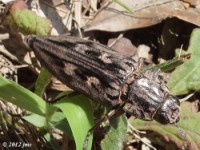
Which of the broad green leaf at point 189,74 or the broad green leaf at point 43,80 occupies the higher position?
the broad green leaf at point 43,80

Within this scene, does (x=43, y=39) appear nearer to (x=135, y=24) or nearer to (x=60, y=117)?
(x=60, y=117)

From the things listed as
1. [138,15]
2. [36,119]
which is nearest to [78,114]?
[36,119]

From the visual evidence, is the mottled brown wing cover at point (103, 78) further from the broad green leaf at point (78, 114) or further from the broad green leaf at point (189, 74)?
the broad green leaf at point (189, 74)

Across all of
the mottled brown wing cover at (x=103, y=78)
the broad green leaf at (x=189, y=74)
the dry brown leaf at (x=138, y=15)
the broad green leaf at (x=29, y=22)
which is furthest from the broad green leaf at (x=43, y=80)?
the broad green leaf at (x=189, y=74)

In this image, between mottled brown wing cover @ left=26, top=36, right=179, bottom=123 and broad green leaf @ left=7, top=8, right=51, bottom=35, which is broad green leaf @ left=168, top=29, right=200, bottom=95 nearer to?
mottled brown wing cover @ left=26, top=36, right=179, bottom=123

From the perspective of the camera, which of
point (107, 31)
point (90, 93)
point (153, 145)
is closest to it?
point (90, 93)

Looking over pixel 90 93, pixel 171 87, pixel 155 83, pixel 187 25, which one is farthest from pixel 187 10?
pixel 90 93
